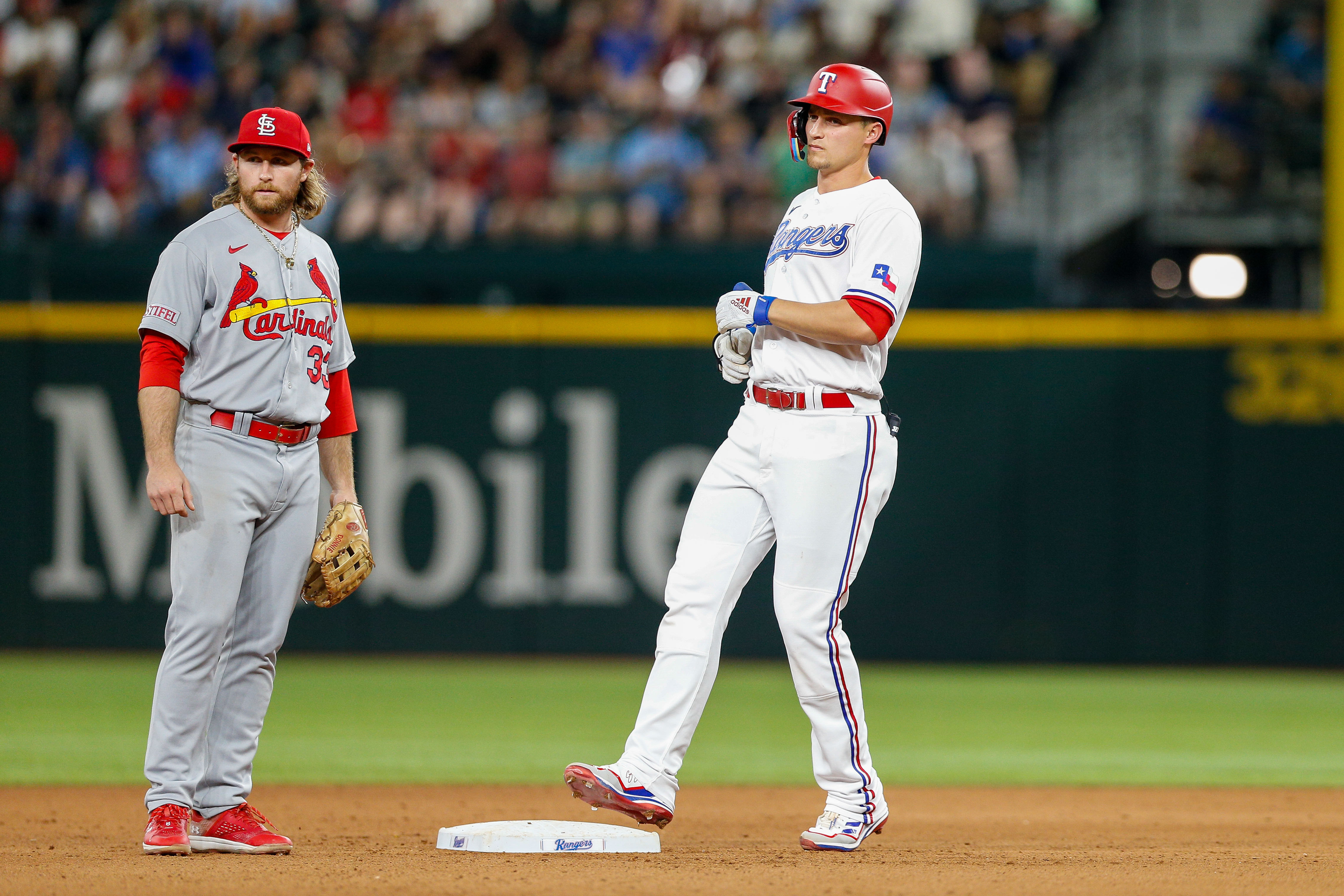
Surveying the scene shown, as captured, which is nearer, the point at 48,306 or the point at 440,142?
the point at 48,306

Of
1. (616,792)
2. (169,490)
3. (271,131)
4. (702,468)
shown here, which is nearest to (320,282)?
(271,131)

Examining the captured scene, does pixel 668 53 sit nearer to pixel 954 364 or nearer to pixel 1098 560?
pixel 954 364

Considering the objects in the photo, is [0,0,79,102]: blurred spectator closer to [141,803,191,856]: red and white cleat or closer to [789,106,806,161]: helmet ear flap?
[789,106,806,161]: helmet ear flap

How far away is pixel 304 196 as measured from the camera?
4348 mm

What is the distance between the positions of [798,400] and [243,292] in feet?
4.85

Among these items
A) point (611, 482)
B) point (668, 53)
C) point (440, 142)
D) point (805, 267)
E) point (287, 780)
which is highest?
point (668, 53)

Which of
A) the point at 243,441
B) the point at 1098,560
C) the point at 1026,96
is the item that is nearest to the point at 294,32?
the point at 1026,96

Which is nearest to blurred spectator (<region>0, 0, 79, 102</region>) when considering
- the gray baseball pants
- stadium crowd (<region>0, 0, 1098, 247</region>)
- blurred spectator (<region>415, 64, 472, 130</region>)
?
stadium crowd (<region>0, 0, 1098, 247</region>)

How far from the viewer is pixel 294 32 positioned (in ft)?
38.9

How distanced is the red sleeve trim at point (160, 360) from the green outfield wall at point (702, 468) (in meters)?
5.58

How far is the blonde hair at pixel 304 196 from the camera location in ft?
14.2

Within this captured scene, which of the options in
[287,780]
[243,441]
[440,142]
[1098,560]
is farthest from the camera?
[440,142]

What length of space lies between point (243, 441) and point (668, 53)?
320 inches

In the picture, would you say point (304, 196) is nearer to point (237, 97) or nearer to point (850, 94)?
point (850, 94)
